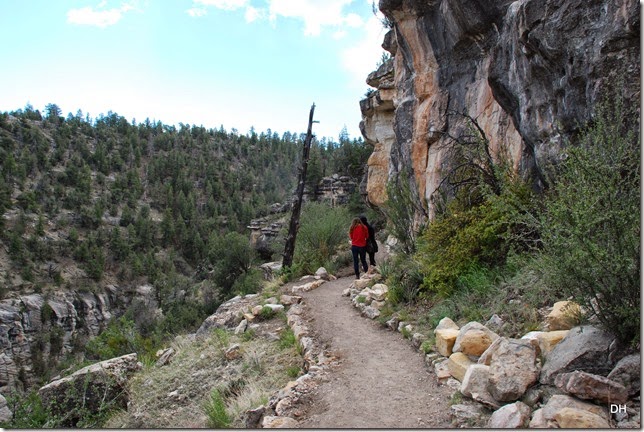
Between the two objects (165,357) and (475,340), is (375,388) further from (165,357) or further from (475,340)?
(165,357)

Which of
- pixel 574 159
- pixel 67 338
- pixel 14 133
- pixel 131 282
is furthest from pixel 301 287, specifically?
pixel 14 133

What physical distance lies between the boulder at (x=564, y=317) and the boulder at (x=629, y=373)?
931 mm

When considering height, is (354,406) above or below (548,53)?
below

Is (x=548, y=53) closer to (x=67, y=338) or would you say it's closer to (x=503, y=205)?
(x=503, y=205)

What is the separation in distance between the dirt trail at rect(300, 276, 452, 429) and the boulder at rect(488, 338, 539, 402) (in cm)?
54

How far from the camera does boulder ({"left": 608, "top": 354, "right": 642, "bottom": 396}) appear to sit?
3.10 meters

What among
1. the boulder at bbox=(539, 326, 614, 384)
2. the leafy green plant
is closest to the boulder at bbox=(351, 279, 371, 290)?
the leafy green plant

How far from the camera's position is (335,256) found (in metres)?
15.3

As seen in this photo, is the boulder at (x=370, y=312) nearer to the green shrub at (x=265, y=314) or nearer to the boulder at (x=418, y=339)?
the boulder at (x=418, y=339)

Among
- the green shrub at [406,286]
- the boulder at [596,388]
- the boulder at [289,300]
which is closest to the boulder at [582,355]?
the boulder at [596,388]

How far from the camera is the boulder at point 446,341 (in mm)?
5039

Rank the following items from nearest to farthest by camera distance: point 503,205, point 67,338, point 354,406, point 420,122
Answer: point 354,406
point 503,205
point 420,122
point 67,338

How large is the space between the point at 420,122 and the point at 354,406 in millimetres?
9206

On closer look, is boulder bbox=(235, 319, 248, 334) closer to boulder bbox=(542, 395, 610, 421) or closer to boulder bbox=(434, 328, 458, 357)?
boulder bbox=(434, 328, 458, 357)
